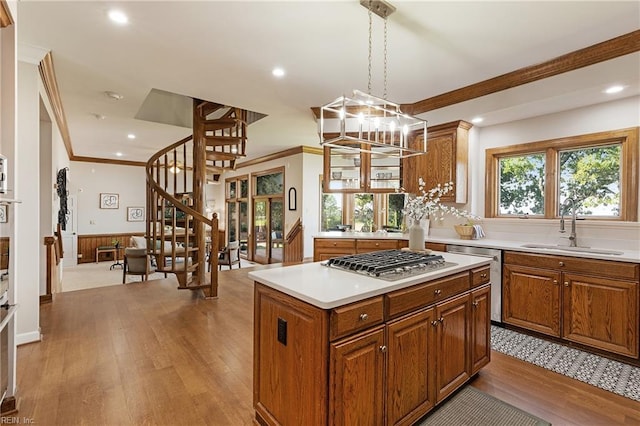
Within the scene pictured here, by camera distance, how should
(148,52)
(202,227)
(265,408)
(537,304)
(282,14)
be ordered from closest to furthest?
(265,408) < (282,14) < (148,52) < (537,304) < (202,227)

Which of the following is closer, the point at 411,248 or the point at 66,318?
the point at 411,248

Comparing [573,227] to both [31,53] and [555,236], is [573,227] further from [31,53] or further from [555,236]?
[31,53]

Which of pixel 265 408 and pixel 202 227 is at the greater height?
pixel 202 227

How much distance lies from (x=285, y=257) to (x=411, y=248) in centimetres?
534

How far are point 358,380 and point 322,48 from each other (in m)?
2.54

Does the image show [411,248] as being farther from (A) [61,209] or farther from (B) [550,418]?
(A) [61,209]

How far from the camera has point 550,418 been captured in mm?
1948

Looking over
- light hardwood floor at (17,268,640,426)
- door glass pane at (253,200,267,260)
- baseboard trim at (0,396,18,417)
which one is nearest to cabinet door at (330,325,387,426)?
light hardwood floor at (17,268,640,426)

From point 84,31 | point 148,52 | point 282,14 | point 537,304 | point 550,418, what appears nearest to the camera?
point 550,418

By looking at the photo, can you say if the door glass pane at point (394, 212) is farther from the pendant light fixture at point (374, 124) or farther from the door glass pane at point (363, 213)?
the pendant light fixture at point (374, 124)

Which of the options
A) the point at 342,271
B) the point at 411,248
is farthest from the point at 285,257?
the point at 342,271

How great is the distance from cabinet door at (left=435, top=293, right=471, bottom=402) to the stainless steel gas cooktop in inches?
10.2

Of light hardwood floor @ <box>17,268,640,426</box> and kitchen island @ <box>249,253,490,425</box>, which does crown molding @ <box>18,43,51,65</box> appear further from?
kitchen island @ <box>249,253,490,425</box>

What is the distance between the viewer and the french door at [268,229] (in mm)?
8375
